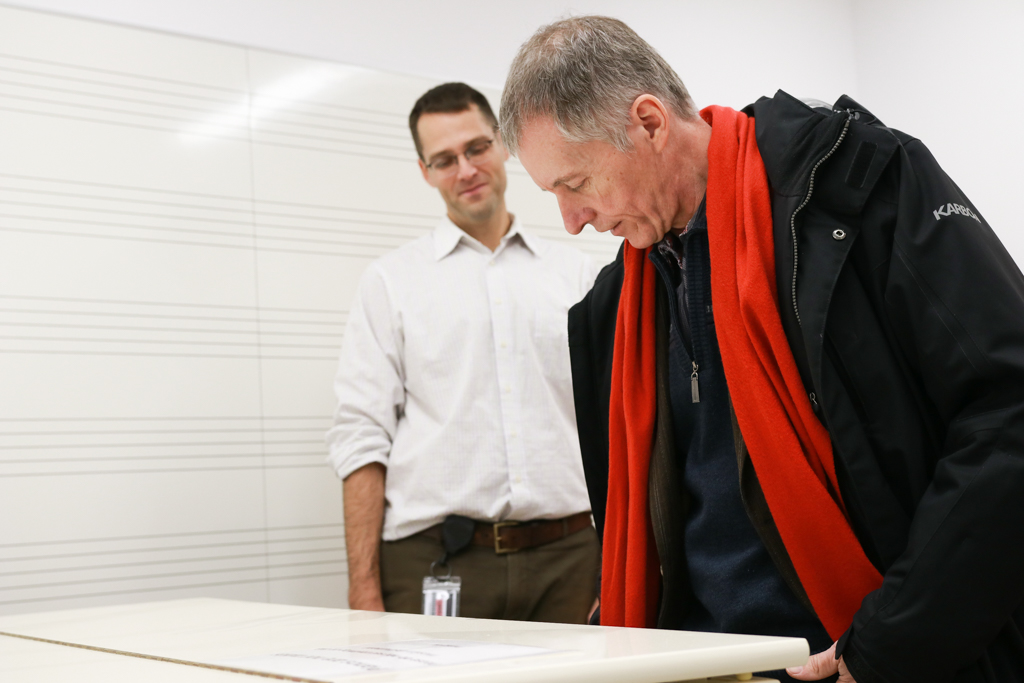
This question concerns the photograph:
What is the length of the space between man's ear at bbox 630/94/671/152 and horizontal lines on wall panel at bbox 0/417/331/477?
1709 millimetres

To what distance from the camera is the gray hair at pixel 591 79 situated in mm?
1430

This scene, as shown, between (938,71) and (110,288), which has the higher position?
(938,71)

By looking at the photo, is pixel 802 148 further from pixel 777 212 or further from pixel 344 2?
pixel 344 2

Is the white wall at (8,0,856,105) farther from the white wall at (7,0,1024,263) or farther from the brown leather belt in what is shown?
the brown leather belt

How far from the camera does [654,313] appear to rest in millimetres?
1615

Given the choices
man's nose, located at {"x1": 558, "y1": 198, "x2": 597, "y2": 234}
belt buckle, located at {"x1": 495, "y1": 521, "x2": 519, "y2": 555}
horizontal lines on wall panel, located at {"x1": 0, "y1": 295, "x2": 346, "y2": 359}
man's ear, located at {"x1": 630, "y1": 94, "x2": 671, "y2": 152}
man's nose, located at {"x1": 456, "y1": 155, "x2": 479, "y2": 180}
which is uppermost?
man's nose, located at {"x1": 456, "y1": 155, "x2": 479, "y2": 180}

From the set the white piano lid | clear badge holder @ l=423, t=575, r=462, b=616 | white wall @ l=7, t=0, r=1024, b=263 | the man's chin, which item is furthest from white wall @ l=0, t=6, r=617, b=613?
the man's chin

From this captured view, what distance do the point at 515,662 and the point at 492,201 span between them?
6.60ft

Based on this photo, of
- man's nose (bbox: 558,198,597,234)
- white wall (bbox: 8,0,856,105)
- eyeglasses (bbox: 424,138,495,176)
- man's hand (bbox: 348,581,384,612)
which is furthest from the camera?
white wall (bbox: 8,0,856,105)

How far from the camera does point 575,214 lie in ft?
5.07

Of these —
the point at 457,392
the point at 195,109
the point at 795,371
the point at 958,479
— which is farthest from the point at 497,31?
the point at 958,479

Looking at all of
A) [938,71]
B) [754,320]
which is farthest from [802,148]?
[938,71]

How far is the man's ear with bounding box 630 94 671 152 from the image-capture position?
1434 millimetres

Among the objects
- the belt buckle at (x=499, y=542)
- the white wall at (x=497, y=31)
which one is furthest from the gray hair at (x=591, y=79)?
the belt buckle at (x=499, y=542)
